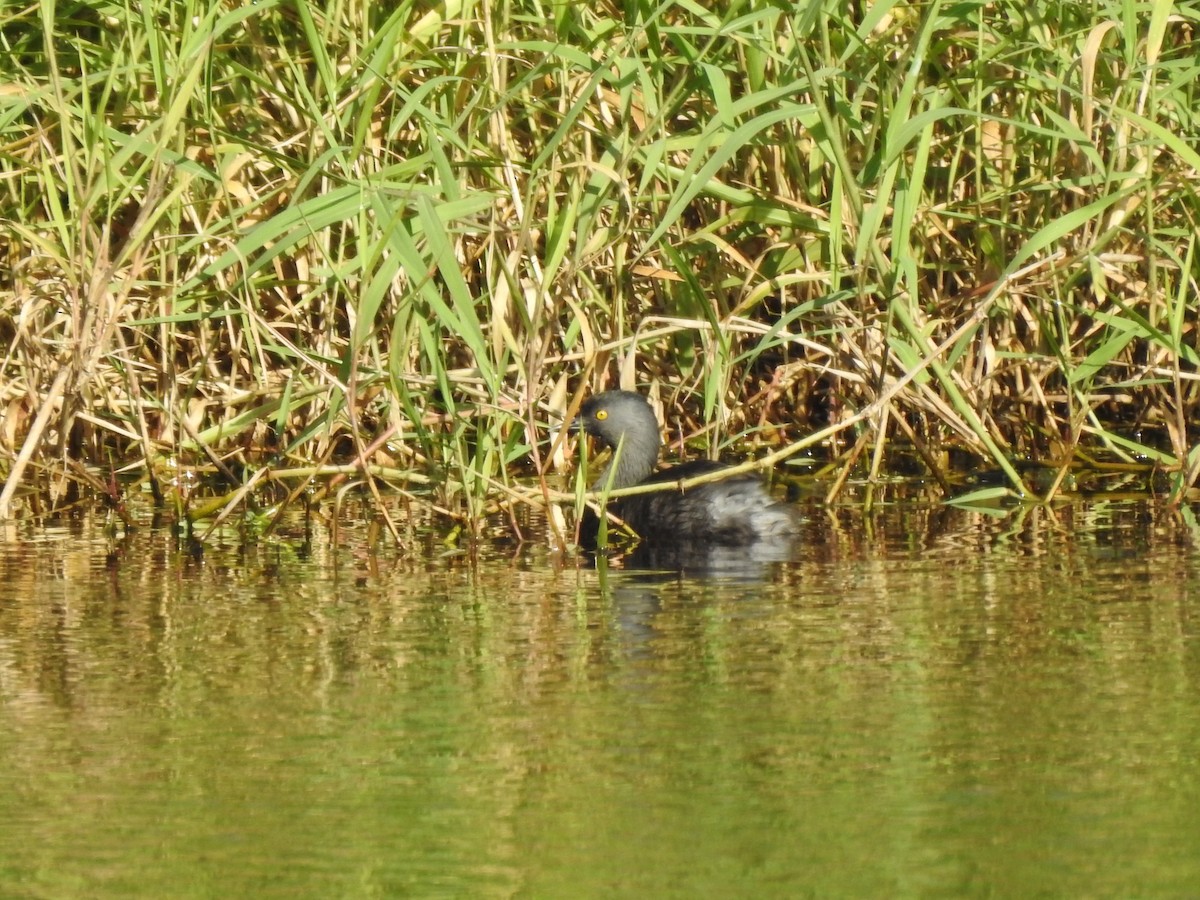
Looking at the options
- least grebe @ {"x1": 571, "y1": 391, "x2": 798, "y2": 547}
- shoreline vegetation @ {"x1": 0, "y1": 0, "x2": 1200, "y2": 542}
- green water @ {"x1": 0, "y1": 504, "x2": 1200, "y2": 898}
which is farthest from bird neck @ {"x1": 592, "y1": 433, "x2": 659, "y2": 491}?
green water @ {"x1": 0, "y1": 504, "x2": 1200, "y2": 898}

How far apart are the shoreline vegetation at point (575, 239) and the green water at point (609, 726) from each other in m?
0.69

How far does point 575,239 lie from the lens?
235 inches

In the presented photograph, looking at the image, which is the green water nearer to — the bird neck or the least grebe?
the least grebe

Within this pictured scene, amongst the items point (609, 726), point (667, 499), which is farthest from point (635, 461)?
point (609, 726)

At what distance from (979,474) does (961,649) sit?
243cm

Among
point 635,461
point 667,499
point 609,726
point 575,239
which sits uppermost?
point 575,239

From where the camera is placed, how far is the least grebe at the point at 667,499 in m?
5.64

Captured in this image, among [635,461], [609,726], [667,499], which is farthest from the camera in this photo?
[635,461]

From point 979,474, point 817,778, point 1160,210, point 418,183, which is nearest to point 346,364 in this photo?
point 418,183

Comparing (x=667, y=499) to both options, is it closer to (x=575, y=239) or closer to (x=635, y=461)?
(x=635, y=461)

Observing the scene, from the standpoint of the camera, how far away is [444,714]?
11.7ft

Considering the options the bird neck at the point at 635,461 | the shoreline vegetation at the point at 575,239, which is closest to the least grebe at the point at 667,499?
the bird neck at the point at 635,461

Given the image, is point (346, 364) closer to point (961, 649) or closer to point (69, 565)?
point (69, 565)

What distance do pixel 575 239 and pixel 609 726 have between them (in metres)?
2.72
